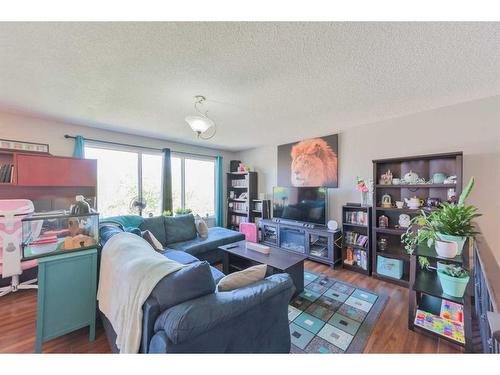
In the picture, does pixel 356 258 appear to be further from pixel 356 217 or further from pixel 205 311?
pixel 205 311

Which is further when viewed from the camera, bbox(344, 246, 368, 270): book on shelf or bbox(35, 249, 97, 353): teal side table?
bbox(344, 246, 368, 270): book on shelf

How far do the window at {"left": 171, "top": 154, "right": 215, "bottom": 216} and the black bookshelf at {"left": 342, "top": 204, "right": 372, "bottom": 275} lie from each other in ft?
10.0

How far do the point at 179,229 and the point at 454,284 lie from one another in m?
3.27

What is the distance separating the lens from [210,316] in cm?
98

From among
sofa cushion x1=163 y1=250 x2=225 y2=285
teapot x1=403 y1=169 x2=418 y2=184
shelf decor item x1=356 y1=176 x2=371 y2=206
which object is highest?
teapot x1=403 y1=169 x2=418 y2=184

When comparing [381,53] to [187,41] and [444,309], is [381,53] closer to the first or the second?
[187,41]

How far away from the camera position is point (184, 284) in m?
1.10

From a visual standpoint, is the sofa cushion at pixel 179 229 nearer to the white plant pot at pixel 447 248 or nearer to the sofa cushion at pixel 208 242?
the sofa cushion at pixel 208 242

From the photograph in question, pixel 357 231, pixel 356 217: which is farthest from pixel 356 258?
pixel 356 217

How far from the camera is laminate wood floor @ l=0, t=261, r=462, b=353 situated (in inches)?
62.0

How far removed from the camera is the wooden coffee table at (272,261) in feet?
7.17

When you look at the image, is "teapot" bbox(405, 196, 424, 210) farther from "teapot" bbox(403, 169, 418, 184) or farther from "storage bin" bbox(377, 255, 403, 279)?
"storage bin" bbox(377, 255, 403, 279)

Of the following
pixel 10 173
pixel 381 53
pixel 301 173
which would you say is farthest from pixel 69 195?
pixel 381 53

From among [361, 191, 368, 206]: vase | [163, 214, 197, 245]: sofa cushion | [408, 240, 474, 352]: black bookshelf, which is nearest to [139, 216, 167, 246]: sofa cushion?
[163, 214, 197, 245]: sofa cushion
